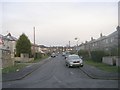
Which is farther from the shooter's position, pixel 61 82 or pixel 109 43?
pixel 109 43

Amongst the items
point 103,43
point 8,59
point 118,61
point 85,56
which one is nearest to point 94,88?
point 118,61

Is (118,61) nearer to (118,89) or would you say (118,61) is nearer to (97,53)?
(97,53)

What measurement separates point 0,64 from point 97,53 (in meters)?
16.8

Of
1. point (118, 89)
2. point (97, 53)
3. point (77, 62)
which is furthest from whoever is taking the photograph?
point (97, 53)

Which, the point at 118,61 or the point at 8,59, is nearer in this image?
the point at 118,61

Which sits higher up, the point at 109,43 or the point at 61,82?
the point at 109,43

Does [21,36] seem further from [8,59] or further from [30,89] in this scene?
[30,89]

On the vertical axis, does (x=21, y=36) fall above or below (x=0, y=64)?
above

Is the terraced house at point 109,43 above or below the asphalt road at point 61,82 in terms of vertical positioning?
above

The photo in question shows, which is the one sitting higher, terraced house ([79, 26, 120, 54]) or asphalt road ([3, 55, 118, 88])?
terraced house ([79, 26, 120, 54])

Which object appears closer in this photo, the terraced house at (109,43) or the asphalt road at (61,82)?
the asphalt road at (61,82)

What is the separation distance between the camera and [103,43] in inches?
3322

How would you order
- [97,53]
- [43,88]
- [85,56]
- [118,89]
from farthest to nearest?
1. [85,56]
2. [97,53]
3. [43,88]
4. [118,89]

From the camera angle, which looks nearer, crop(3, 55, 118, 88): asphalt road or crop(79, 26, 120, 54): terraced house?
crop(3, 55, 118, 88): asphalt road
